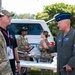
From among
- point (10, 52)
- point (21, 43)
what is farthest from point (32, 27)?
point (10, 52)

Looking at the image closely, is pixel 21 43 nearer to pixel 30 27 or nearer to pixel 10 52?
pixel 30 27

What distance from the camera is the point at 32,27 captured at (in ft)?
35.7

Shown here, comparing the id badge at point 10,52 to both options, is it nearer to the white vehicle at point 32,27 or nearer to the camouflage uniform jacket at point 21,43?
the camouflage uniform jacket at point 21,43

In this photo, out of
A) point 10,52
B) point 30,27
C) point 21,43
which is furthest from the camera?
point 30,27

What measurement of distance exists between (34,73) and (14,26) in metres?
2.44

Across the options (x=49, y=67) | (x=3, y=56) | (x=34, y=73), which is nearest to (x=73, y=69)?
(x=3, y=56)

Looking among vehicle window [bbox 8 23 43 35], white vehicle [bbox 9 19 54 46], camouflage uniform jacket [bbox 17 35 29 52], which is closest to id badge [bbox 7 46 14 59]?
camouflage uniform jacket [bbox 17 35 29 52]

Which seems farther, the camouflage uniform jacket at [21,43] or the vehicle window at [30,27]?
the vehicle window at [30,27]

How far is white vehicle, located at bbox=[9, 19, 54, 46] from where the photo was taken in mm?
10516

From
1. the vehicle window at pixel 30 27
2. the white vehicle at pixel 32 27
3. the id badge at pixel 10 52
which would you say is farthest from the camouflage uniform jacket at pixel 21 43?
the id badge at pixel 10 52

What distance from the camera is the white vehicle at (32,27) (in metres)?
10.5

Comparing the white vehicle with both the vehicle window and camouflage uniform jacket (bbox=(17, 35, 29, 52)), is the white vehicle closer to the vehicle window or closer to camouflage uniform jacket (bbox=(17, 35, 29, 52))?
the vehicle window

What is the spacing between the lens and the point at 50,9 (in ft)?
66.4

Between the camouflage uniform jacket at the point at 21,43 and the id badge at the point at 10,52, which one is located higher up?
the id badge at the point at 10,52
